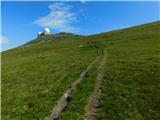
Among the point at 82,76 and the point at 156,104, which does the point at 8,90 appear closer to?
the point at 82,76

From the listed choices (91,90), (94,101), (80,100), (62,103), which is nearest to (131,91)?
(91,90)

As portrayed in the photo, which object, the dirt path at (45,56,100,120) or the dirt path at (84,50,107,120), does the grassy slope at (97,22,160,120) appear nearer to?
the dirt path at (84,50,107,120)

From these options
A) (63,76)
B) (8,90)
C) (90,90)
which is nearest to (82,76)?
(63,76)

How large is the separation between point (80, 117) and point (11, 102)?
1219 cm

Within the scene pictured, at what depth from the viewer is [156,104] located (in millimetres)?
31438

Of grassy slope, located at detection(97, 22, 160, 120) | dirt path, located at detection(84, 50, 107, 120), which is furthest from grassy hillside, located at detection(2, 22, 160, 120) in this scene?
dirt path, located at detection(84, 50, 107, 120)

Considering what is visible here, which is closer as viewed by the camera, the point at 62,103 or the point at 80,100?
the point at 62,103

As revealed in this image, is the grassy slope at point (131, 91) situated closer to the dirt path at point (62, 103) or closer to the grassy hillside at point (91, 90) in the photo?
the grassy hillside at point (91, 90)

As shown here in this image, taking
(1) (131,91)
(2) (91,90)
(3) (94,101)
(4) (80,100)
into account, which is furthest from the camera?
(2) (91,90)

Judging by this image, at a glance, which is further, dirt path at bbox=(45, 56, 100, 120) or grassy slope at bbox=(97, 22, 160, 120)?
grassy slope at bbox=(97, 22, 160, 120)

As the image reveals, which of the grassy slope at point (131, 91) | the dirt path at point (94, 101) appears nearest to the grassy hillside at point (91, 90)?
the grassy slope at point (131, 91)

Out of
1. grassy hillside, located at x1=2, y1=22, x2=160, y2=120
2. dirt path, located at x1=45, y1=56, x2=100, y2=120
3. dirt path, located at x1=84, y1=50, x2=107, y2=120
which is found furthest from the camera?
grassy hillside, located at x1=2, y1=22, x2=160, y2=120

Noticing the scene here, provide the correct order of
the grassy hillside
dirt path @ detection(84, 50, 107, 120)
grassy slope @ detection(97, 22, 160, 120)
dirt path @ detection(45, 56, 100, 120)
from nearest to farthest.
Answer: dirt path @ detection(84, 50, 107, 120) → dirt path @ detection(45, 56, 100, 120) → grassy slope @ detection(97, 22, 160, 120) → the grassy hillside

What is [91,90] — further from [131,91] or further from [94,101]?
[131,91]
